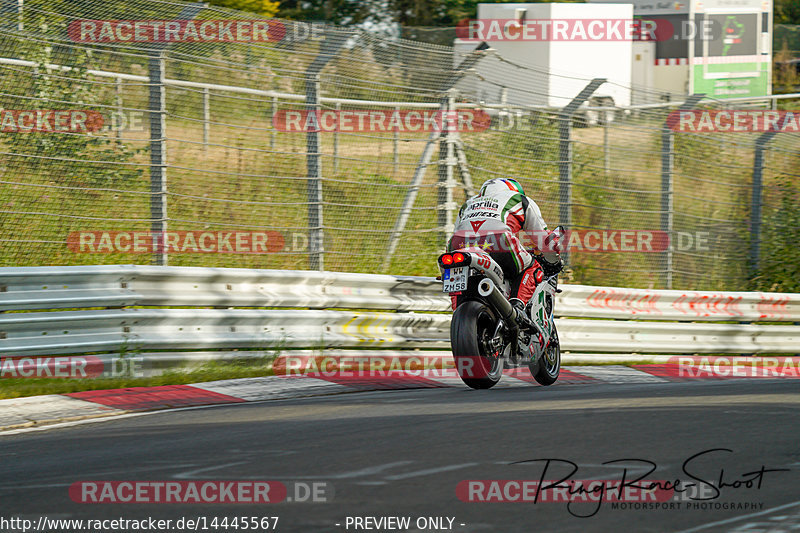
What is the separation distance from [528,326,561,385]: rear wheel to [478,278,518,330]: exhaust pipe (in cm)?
72

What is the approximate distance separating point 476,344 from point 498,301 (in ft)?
1.40

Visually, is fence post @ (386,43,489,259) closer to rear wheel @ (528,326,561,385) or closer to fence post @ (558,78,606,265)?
fence post @ (558,78,606,265)

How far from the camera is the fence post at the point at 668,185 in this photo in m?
12.9

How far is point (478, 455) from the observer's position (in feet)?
17.7

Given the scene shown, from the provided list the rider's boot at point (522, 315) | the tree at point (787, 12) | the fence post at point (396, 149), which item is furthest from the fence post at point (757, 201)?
the tree at point (787, 12)

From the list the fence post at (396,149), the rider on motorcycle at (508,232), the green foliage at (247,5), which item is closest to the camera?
the rider on motorcycle at (508,232)

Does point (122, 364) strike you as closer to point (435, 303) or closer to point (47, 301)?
point (47, 301)

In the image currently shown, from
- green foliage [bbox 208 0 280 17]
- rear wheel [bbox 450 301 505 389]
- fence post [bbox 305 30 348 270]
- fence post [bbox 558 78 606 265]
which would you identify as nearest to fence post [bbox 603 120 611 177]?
fence post [bbox 558 78 606 265]

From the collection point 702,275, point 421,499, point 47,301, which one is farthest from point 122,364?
point 702,275

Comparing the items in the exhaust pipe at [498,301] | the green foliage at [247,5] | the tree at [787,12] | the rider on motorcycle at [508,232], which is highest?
the tree at [787,12]

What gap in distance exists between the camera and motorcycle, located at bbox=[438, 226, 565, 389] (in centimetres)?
804
